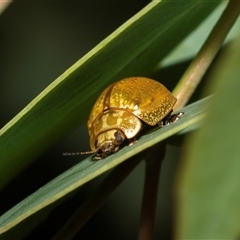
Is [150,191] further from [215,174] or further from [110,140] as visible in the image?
[215,174]

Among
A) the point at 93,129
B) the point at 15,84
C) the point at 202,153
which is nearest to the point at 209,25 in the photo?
the point at 93,129

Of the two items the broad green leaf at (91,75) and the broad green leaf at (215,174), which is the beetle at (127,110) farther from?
the broad green leaf at (215,174)

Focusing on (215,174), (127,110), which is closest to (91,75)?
(127,110)

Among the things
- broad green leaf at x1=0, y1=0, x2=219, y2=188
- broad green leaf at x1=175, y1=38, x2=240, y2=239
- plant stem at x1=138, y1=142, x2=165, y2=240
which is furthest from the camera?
plant stem at x1=138, y1=142, x2=165, y2=240

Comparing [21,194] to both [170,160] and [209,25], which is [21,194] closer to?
[170,160]

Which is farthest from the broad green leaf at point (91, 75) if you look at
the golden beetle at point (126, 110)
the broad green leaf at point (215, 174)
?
the broad green leaf at point (215, 174)

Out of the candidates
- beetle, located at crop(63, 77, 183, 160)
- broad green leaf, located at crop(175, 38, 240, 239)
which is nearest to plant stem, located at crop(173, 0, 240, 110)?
beetle, located at crop(63, 77, 183, 160)

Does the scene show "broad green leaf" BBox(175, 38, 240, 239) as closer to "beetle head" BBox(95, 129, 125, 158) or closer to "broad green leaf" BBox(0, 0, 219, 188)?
"broad green leaf" BBox(0, 0, 219, 188)
